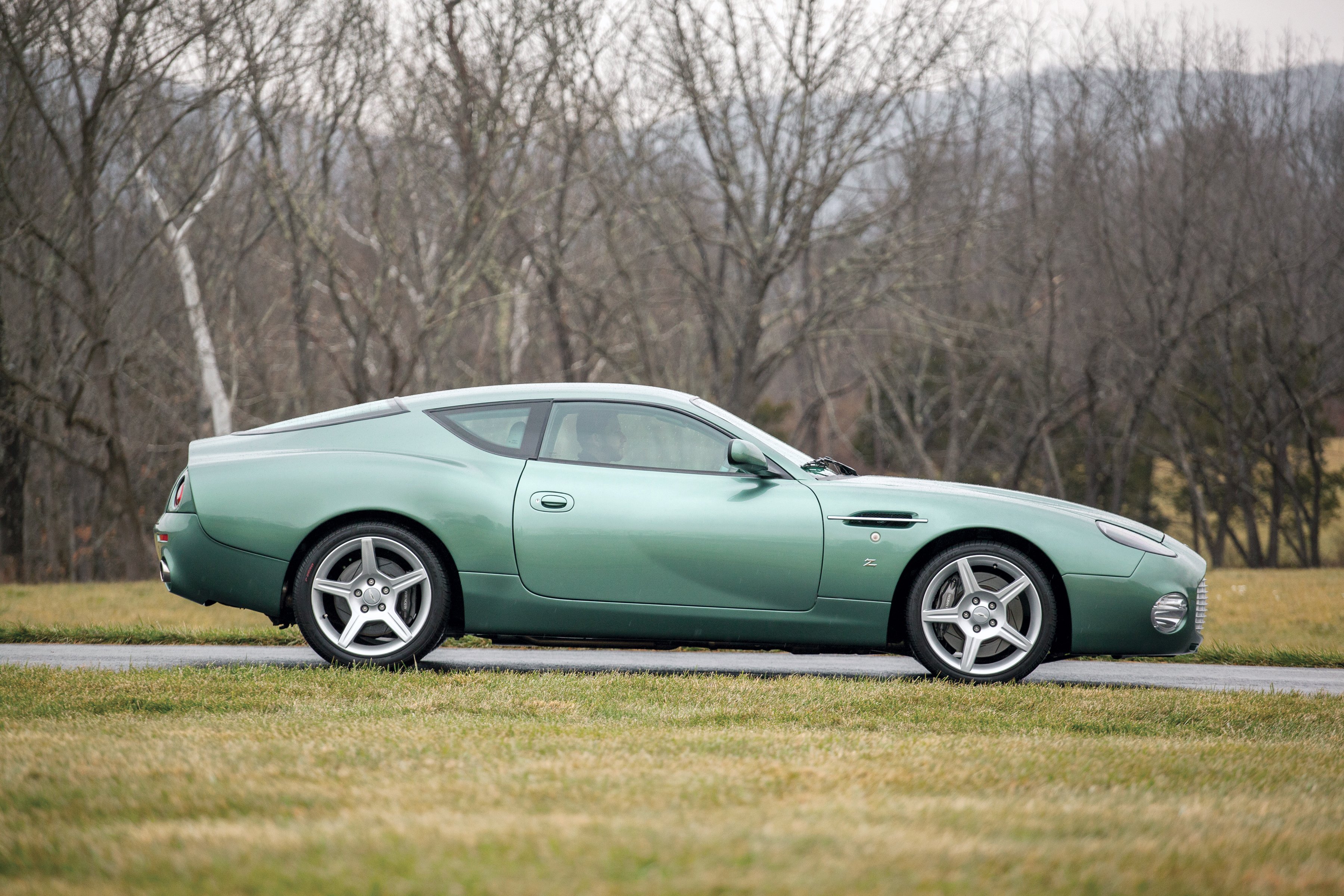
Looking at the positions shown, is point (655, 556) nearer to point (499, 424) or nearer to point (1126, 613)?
point (499, 424)

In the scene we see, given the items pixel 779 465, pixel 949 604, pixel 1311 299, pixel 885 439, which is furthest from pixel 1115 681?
pixel 885 439

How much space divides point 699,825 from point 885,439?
29738 mm

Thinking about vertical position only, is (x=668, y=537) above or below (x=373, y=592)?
above

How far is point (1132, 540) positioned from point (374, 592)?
3.74m

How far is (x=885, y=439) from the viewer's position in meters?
32.4

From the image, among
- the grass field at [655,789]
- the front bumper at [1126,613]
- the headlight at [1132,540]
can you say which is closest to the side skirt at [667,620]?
the grass field at [655,789]

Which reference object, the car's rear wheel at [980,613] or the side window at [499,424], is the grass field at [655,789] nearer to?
the car's rear wheel at [980,613]

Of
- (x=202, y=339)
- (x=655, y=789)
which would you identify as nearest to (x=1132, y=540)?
(x=655, y=789)

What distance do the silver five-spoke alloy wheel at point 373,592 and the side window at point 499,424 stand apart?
66cm

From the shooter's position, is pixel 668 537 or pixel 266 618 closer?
pixel 668 537

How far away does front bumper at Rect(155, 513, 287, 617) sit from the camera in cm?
623

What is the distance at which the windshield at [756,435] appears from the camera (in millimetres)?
6367

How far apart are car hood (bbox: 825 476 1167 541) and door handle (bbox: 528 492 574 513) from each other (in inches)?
50.7

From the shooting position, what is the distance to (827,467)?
21.7ft
